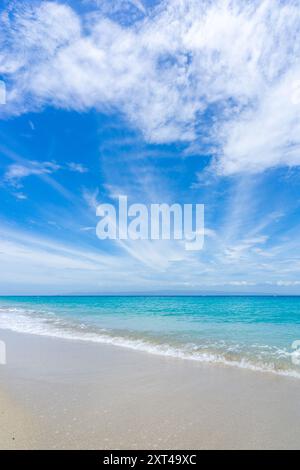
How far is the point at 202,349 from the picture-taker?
1079 centimetres

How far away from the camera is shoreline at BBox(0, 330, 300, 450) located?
4.49m

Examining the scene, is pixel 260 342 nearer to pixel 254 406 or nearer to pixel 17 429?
pixel 254 406

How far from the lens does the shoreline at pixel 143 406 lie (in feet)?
14.7

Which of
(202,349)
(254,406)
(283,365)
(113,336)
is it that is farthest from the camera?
(113,336)

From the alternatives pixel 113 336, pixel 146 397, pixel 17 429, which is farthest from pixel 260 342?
pixel 17 429

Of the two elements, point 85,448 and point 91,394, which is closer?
point 85,448

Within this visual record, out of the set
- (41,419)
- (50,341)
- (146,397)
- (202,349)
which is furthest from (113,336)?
(41,419)

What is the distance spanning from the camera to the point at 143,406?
18.7ft

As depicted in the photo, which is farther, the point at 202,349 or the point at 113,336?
the point at 113,336

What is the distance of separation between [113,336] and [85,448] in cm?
1026

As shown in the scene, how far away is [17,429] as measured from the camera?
4727mm

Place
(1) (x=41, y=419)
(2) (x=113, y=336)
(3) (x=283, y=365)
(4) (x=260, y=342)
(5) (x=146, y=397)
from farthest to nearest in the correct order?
(2) (x=113, y=336), (4) (x=260, y=342), (3) (x=283, y=365), (5) (x=146, y=397), (1) (x=41, y=419)

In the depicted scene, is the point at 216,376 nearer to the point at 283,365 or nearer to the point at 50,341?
the point at 283,365
